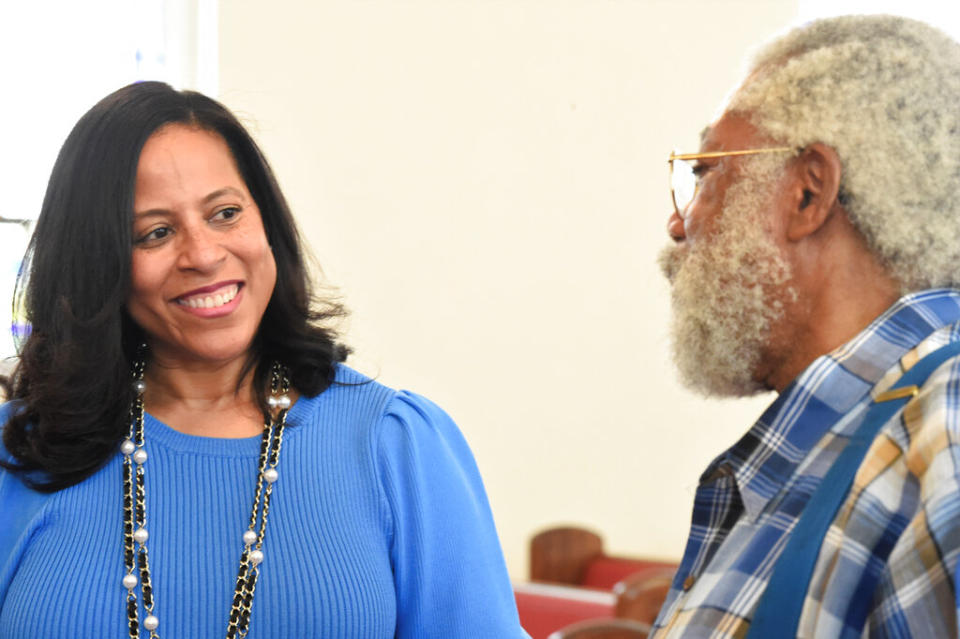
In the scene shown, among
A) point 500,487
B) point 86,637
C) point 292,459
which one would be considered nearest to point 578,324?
point 500,487

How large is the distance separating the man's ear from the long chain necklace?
36.4 inches

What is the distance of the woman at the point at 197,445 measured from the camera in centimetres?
169

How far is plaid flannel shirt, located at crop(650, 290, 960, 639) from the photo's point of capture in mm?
965

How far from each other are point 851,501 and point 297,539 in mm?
957

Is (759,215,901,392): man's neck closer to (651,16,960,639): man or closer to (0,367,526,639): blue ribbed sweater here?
(651,16,960,639): man

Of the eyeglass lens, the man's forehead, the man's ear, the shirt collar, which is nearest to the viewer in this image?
the shirt collar

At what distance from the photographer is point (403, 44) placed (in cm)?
382

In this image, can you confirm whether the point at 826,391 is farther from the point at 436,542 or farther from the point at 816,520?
the point at 436,542

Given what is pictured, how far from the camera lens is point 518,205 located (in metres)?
4.11

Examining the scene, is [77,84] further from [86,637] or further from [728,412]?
[728,412]

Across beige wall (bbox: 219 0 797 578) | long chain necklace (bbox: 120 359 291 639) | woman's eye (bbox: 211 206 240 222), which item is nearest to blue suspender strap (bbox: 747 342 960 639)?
long chain necklace (bbox: 120 359 291 639)

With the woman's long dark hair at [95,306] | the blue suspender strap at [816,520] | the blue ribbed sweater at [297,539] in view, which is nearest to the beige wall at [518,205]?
the woman's long dark hair at [95,306]

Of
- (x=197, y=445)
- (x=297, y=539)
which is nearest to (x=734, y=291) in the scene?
(x=297, y=539)

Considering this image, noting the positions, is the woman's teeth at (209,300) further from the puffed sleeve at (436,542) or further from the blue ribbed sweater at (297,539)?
the puffed sleeve at (436,542)
